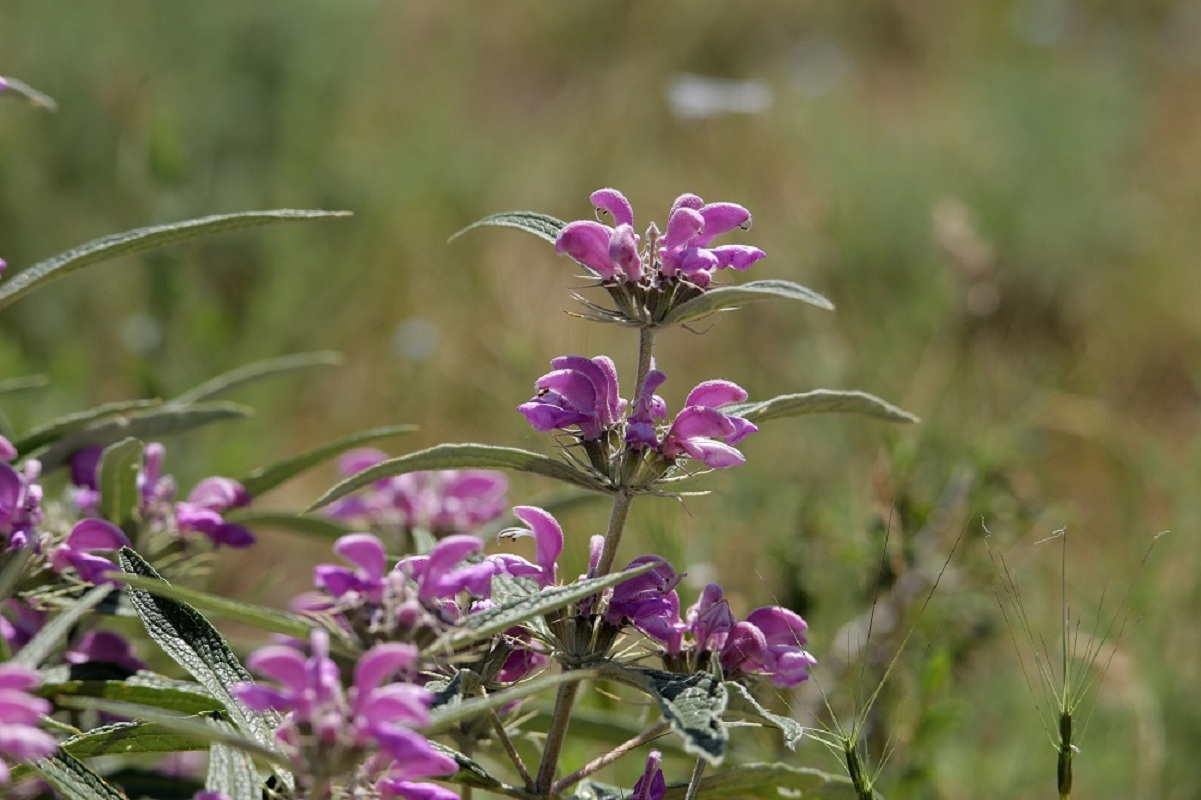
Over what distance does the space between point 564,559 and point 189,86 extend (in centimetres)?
288

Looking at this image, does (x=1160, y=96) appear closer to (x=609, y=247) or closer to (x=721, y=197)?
(x=721, y=197)

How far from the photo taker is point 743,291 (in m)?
0.82

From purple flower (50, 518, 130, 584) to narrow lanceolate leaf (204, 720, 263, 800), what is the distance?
22 cm

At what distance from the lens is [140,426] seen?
112 centimetres

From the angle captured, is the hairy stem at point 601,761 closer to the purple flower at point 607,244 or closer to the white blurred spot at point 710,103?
the purple flower at point 607,244

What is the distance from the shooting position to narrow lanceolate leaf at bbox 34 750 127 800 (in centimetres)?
77

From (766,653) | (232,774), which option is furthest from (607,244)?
(232,774)

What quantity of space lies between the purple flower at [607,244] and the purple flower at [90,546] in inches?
16.5

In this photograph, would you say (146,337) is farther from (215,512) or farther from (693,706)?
(693,706)

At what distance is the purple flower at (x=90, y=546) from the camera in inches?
38.5

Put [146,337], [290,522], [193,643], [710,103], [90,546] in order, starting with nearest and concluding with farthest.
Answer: [193,643]
[90,546]
[290,522]
[146,337]
[710,103]

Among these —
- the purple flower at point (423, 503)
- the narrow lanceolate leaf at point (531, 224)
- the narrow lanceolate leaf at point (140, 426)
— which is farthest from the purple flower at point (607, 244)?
the purple flower at point (423, 503)

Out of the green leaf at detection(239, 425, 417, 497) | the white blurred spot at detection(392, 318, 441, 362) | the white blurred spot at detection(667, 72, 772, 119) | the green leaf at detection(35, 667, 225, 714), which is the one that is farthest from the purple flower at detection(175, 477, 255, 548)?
the white blurred spot at detection(667, 72, 772, 119)

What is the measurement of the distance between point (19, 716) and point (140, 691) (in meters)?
0.31
